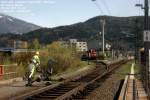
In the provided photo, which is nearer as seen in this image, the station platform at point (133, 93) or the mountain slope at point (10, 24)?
the station platform at point (133, 93)

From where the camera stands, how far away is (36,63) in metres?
26.1

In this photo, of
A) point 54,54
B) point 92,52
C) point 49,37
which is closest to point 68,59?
point 54,54

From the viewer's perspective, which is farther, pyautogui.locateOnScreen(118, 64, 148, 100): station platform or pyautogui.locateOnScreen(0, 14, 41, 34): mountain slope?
pyautogui.locateOnScreen(0, 14, 41, 34): mountain slope

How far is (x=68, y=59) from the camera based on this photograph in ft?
176

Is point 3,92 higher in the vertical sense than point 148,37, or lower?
lower

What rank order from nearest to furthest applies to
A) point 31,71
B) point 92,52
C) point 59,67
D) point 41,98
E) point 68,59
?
Answer: point 41,98, point 31,71, point 59,67, point 68,59, point 92,52

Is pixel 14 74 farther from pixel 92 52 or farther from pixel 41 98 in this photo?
pixel 92 52

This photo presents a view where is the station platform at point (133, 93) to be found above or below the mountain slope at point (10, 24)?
below

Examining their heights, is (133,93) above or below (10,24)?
below

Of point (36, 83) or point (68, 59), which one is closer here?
point (36, 83)

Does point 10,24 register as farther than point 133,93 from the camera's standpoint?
Yes

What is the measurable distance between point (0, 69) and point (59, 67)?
22459mm

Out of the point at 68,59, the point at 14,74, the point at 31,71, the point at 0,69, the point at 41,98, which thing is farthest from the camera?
the point at 68,59

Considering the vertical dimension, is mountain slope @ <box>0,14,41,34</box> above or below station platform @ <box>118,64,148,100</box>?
above
